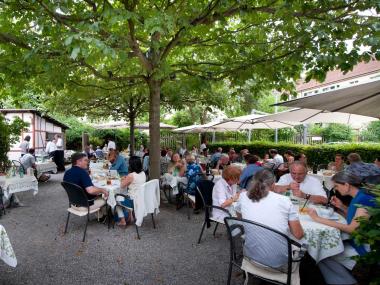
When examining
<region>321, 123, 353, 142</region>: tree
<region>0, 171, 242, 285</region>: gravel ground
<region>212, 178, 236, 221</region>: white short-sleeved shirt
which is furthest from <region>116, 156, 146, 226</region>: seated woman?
<region>321, 123, 353, 142</region>: tree

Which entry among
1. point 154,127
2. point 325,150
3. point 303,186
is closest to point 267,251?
point 303,186

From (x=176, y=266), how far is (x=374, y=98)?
3982mm

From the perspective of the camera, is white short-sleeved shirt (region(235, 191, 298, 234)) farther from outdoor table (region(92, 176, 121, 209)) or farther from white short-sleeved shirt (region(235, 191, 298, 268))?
outdoor table (region(92, 176, 121, 209))

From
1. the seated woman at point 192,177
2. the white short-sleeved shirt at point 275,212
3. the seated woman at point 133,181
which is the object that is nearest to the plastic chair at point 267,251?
the white short-sleeved shirt at point 275,212

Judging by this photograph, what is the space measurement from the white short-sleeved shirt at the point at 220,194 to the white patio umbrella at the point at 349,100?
5.23ft

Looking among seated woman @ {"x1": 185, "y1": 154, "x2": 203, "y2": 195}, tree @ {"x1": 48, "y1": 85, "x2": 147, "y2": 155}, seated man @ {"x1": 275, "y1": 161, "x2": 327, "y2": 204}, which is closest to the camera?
seated man @ {"x1": 275, "y1": 161, "x2": 327, "y2": 204}

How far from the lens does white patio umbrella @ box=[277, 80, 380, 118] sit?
4125mm

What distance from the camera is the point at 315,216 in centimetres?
312

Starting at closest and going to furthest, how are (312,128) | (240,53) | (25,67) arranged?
1. (25,67)
2. (240,53)
3. (312,128)

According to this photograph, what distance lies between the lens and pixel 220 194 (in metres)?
4.22

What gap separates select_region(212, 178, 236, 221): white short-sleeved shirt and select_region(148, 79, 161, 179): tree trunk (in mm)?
2989

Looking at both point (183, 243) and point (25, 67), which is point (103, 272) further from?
point (25, 67)

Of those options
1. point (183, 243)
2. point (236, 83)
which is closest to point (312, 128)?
point (236, 83)

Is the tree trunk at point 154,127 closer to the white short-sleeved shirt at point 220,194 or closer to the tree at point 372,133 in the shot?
the white short-sleeved shirt at point 220,194
